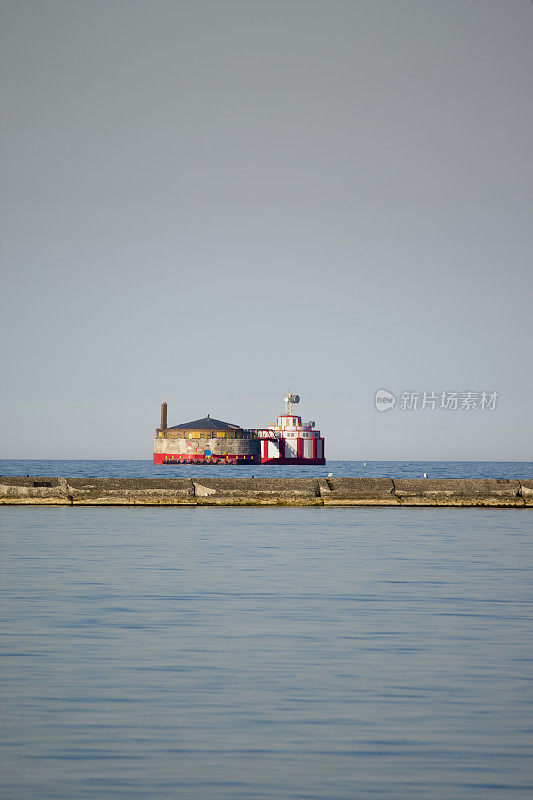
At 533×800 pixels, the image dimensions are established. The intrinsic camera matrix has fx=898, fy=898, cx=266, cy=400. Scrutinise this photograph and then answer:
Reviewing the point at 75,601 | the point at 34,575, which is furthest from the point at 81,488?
the point at 75,601

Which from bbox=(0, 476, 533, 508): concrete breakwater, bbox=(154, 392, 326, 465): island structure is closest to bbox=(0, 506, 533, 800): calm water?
bbox=(0, 476, 533, 508): concrete breakwater

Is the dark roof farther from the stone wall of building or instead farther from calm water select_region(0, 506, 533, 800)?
calm water select_region(0, 506, 533, 800)

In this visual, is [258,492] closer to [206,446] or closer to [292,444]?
[292,444]

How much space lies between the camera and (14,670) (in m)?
8.20

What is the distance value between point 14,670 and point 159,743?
2.58 meters

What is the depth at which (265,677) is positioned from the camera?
8055 millimetres

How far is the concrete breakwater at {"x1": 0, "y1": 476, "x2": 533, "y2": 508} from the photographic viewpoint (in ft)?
104

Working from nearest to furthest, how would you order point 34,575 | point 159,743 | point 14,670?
point 159,743 → point 14,670 → point 34,575

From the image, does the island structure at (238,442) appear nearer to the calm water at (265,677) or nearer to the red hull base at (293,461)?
the red hull base at (293,461)

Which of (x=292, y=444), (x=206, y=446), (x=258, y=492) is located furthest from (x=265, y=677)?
(x=206, y=446)

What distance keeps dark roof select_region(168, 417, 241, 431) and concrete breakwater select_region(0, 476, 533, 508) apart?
123 metres

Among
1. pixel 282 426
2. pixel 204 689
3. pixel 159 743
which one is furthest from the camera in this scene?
pixel 282 426

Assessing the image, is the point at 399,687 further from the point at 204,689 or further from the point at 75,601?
the point at 75,601

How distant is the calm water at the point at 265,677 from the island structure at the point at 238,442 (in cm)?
12111
